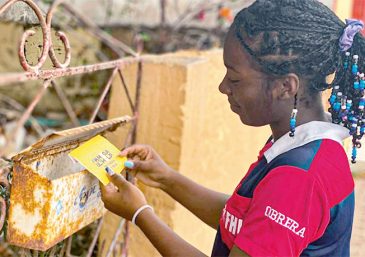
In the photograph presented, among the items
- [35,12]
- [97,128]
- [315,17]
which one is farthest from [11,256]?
[315,17]

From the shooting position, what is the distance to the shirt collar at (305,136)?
5.58ft

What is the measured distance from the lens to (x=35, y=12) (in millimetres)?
1697

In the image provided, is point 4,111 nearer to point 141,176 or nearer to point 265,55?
point 141,176

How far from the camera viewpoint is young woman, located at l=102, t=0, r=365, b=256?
159 cm

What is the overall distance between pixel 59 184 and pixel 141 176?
1.96 ft

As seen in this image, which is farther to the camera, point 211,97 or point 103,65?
point 211,97

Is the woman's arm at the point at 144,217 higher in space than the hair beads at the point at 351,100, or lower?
lower

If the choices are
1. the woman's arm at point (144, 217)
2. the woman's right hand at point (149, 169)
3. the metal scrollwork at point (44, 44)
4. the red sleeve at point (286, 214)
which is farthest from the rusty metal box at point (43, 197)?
the red sleeve at point (286, 214)

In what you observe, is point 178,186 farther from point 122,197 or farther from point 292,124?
point 292,124

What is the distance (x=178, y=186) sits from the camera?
2.35 metres

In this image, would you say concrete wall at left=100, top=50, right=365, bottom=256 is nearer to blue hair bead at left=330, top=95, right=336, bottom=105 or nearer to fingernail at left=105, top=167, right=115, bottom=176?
fingernail at left=105, top=167, right=115, bottom=176

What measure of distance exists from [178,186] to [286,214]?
823mm

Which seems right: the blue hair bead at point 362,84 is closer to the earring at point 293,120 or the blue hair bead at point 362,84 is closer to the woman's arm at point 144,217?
the earring at point 293,120

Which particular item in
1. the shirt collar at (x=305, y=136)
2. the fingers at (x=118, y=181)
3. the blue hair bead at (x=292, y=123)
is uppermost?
the blue hair bead at (x=292, y=123)
